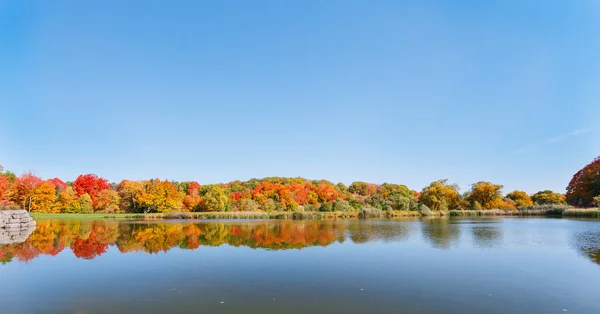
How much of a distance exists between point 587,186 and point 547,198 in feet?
71.6

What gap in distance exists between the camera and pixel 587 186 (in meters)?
58.5

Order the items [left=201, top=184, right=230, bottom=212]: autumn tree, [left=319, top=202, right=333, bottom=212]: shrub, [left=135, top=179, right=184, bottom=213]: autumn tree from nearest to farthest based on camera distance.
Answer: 1. [left=319, top=202, right=333, bottom=212]: shrub
2. [left=135, top=179, right=184, bottom=213]: autumn tree
3. [left=201, top=184, right=230, bottom=212]: autumn tree

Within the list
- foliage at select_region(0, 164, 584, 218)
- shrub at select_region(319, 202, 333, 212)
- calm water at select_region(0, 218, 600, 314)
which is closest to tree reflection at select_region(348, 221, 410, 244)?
calm water at select_region(0, 218, 600, 314)

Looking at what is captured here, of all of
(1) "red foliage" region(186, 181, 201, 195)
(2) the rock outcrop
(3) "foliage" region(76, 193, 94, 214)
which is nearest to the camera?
(2) the rock outcrop

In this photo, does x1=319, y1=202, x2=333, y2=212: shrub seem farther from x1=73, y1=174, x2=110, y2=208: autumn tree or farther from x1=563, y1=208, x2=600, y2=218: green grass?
x1=73, y1=174, x2=110, y2=208: autumn tree

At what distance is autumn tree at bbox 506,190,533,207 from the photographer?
73938mm

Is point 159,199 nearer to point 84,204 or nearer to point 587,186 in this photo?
point 84,204

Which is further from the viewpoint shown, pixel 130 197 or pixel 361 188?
pixel 361 188

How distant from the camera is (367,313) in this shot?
22.4ft

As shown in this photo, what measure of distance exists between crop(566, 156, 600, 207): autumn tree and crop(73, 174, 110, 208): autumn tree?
85.7 m

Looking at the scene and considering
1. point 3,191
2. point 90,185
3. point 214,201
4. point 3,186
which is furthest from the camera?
point 90,185

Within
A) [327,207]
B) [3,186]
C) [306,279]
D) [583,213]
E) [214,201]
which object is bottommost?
[306,279]

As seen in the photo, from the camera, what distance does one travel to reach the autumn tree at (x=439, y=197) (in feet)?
202

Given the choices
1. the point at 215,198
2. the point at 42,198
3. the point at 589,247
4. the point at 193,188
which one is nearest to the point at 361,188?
the point at 193,188
